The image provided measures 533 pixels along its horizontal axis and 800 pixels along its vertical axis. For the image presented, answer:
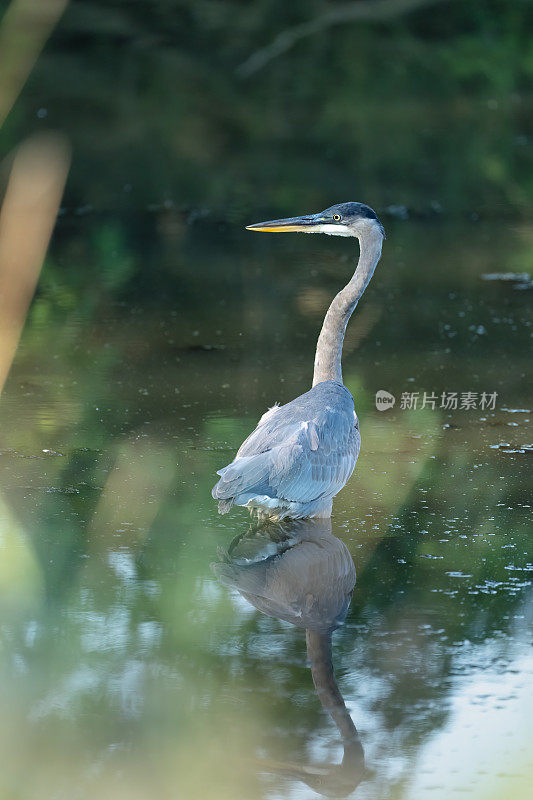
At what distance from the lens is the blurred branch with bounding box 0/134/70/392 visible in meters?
6.80

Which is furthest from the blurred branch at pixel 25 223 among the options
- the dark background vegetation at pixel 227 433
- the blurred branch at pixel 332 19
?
the blurred branch at pixel 332 19

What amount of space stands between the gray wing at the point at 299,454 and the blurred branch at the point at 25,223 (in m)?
1.87

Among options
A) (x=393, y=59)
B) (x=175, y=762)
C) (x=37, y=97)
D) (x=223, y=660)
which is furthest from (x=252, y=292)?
(x=393, y=59)

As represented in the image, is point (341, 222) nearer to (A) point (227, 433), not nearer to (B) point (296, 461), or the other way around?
(A) point (227, 433)

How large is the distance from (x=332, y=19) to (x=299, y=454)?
11796mm

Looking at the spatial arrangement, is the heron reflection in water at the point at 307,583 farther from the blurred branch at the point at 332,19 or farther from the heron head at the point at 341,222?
the blurred branch at the point at 332,19

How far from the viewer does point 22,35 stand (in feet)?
49.2

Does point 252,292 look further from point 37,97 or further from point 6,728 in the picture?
point 37,97

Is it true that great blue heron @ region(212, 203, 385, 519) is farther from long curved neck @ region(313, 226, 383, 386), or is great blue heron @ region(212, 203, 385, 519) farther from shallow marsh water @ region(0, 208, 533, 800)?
shallow marsh water @ region(0, 208, 533, 800)

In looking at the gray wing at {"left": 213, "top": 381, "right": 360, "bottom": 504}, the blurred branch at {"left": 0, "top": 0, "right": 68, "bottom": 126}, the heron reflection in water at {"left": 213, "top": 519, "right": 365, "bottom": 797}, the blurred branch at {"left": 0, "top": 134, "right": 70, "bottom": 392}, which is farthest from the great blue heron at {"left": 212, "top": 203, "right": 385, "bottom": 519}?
the blurred branch at {"left": 0, "top": 0, "right": 68, "bottom": 126}

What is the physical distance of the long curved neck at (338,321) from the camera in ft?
16.0

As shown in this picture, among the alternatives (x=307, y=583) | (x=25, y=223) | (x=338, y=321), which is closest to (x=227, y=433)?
(x=338, y=321)

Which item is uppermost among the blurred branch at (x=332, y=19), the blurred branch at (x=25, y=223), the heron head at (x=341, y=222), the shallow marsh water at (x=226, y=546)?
the heron head at (x=341, y=222)

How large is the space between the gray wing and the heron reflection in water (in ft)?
0.56
